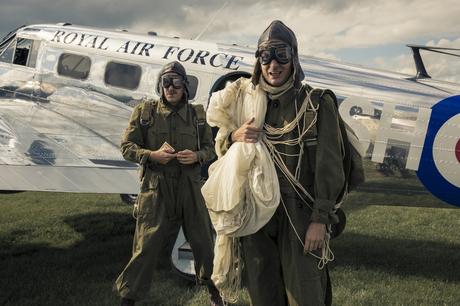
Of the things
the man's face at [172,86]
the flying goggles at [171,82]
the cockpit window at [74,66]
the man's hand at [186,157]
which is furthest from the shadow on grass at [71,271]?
the cockpit window at [74,66]

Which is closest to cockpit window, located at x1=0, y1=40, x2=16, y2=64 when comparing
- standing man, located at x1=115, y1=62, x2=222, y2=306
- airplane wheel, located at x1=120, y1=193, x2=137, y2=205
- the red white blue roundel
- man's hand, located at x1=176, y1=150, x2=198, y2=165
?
standing man, located at x1=115, y1=62, x2=222, y2=306

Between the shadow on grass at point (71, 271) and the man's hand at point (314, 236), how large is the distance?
102 inches

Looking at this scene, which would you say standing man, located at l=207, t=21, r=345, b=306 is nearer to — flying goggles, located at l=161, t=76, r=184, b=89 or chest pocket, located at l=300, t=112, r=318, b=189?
chest pocket, located at l=300, t=112, r=318, b=189

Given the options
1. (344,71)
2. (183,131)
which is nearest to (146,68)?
(183,131)

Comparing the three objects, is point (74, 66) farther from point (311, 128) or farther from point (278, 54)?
point (311, 128)

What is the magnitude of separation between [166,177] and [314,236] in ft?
5.85

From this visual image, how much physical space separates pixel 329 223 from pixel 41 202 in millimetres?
11443

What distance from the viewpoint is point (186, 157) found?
3.94m

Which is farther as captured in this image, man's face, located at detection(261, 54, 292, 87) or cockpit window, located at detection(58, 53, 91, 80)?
cockpit window, located at detection(58, 53, 91, 80)

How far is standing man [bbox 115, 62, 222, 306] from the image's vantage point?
3877 mm

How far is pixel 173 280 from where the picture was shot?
5387mm

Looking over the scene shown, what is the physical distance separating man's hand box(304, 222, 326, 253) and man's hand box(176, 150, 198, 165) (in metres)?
1.64

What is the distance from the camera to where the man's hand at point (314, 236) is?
2533mm

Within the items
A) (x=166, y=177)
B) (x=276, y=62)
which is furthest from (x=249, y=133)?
(x=166, y=177)
